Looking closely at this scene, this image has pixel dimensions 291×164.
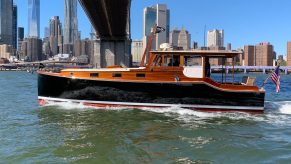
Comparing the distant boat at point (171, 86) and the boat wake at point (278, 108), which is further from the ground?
the distant boat at point (171, 86)

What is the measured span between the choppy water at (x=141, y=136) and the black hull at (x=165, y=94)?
1.71ft

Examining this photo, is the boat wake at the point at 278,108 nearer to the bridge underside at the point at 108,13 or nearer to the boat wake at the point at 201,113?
the boat wake at the point at 201,113

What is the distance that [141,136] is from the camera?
1248cm

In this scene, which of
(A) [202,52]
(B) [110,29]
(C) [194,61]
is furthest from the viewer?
(B) [110,29]

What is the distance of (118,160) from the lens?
973 centimetres

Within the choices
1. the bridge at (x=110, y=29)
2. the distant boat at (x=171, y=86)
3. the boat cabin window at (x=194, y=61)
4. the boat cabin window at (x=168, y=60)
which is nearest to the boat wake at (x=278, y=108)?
the distant boat at (x=171, y=86)

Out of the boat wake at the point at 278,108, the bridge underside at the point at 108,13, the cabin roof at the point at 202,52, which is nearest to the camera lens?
the cabin roof at the point at 202,52

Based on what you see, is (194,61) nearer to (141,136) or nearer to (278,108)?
(278,108)

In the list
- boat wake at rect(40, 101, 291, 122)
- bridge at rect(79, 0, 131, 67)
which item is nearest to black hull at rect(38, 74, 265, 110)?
boat wake at rect(40, 101, 291, 122)

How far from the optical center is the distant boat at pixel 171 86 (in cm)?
1750

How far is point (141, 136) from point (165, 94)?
212 inches

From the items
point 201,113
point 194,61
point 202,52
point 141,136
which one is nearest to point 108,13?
point 194,61

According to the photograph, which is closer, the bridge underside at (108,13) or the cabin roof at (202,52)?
the cabin roof at (202,52)

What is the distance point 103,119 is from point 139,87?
8.86 feet
